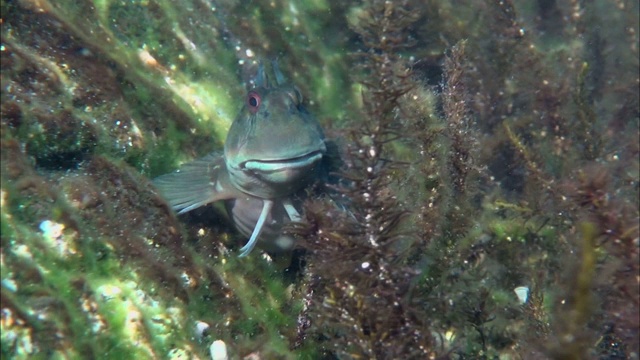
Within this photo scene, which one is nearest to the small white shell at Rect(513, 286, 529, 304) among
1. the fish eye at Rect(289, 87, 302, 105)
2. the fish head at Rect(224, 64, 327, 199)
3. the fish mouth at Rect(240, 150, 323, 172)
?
the fish head at Rect(224, 64, 327, 199)

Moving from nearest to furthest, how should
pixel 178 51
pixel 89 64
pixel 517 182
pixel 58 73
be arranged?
pixel 58 73 → pixel 89 64 → pixel 178 51 → pixel 517 182

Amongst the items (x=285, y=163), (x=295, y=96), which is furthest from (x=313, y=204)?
(x=295, y=96)

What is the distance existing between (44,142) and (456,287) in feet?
11.3

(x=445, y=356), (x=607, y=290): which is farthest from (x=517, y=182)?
(x=445, y=356)

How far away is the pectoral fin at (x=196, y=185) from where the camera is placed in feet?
12.2

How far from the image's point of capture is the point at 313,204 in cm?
313

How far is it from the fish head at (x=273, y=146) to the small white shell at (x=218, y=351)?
3.98 ft

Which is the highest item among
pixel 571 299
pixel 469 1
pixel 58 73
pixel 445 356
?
pixel 58 73

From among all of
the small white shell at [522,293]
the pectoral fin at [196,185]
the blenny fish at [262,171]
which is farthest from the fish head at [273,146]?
the small white shell at [522,293]

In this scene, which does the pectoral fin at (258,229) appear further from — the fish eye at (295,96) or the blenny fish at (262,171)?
the fish eye at (295,96)

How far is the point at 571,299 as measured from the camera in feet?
9.43

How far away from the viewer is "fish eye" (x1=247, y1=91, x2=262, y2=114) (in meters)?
3.78

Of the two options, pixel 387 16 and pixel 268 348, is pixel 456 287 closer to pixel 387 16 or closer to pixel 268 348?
pixel 268 348

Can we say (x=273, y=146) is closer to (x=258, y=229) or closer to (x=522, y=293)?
(x=258, y=229)
